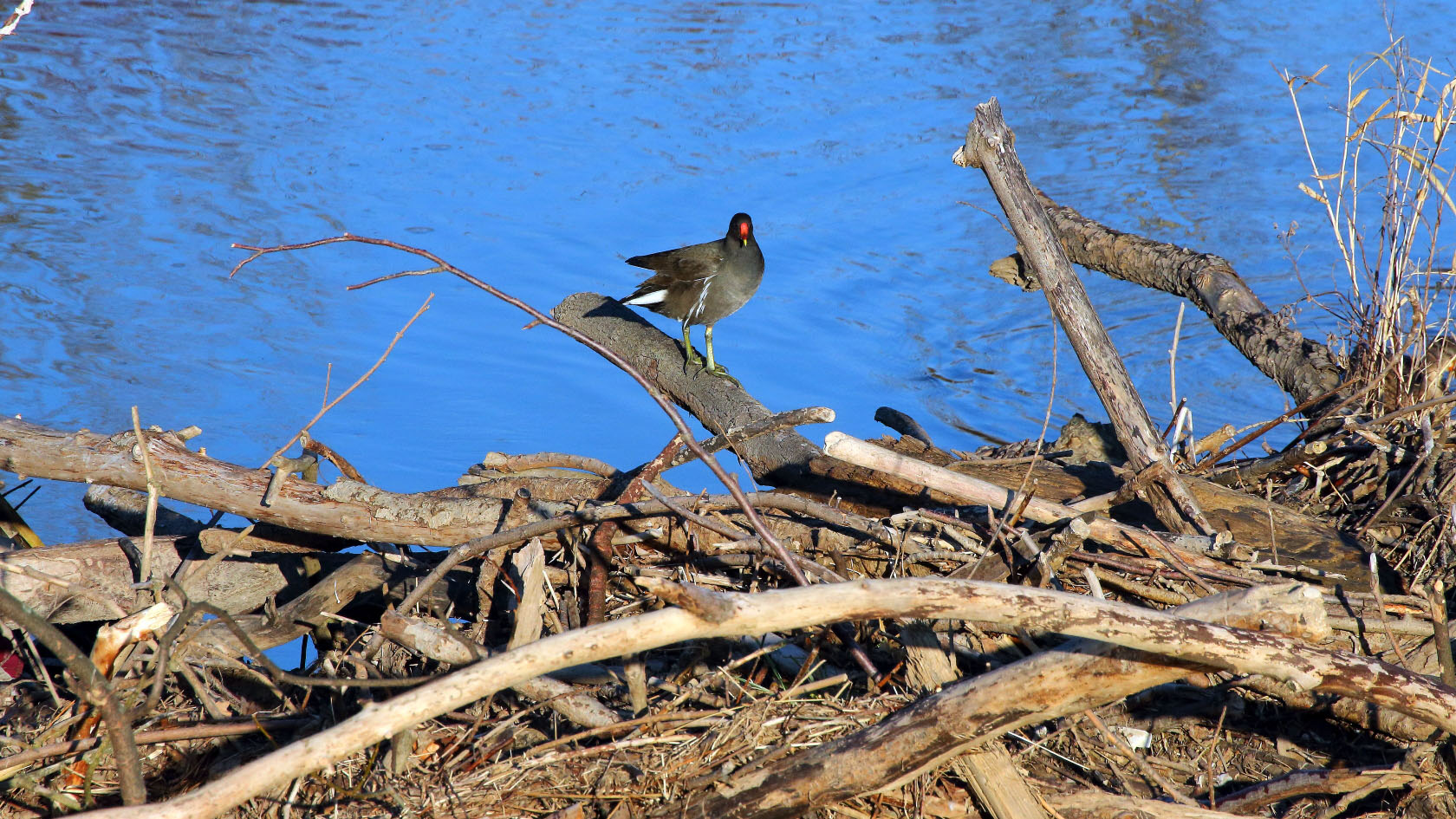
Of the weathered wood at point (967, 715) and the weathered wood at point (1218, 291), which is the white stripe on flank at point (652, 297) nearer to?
the weathered wood at point (1218, 291)

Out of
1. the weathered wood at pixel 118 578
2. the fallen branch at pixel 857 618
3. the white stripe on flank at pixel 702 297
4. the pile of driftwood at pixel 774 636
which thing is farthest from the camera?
the white stripe on flank at pixel 702 297

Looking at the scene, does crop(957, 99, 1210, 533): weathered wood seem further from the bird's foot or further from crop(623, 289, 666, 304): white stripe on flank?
crop(623, 289, 666, 304): white stripe on flank

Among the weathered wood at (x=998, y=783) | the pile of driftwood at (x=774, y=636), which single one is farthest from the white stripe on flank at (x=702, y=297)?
the weathered wood at (x=998, y=783)

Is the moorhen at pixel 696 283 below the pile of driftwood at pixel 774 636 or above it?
above

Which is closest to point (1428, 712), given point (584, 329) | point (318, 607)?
point (318, 607)

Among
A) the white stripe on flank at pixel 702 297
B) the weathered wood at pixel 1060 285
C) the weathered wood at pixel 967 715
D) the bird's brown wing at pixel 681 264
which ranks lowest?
the weathered wood at pixel 967 715

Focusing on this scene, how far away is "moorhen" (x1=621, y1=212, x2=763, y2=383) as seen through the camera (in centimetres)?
482

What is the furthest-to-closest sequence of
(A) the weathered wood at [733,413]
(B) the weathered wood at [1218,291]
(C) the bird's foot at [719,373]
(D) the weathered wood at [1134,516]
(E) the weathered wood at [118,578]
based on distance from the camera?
1. (C) the bird's foot at [719,373]
2. (B) the weathered wood at [1218,291]
3. (A) the weathered wood at [733,413]
4. (E) the weathered wood at [118,578]
5. (D) the weathered wood at [1134,516]

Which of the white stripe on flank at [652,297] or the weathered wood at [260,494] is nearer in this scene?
the weathered wood at [260,494]

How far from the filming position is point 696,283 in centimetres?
481

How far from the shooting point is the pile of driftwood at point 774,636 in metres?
1.90

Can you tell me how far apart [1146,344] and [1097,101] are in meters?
4.77

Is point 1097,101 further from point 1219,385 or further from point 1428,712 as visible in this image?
point 1428,712

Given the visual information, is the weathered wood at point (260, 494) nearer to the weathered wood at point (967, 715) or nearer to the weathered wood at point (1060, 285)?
the weathered wood at point (967, 715)
